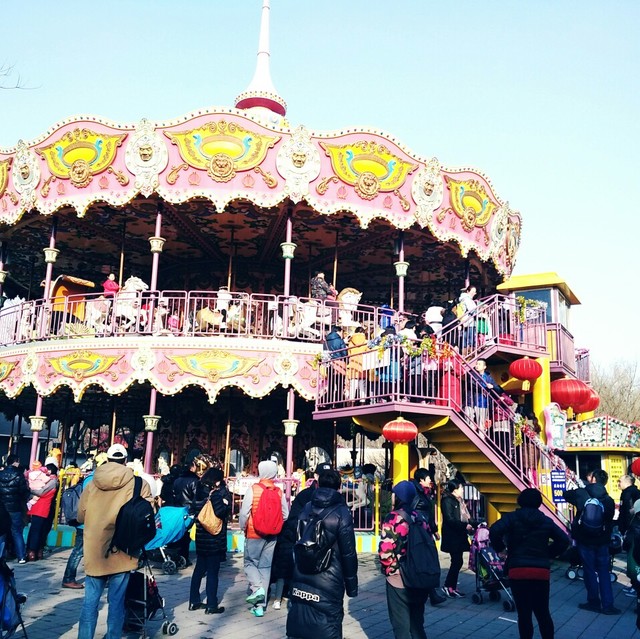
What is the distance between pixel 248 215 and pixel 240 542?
25.5ft

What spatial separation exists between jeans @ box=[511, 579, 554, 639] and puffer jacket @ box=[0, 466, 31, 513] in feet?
25.0

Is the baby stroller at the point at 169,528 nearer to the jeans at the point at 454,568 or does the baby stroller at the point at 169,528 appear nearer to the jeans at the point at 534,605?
the jeans at the point at 454,568

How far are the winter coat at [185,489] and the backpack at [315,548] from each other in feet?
16.8

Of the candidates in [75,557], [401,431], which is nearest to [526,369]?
[401,431]

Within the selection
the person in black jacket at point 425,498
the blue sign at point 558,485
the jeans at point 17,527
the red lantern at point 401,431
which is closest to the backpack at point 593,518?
the person in black jacket at point 425,498

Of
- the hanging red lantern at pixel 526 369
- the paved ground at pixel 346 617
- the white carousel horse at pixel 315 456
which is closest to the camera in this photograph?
the paved ground at pixel 346 617

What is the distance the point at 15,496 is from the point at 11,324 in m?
7.55

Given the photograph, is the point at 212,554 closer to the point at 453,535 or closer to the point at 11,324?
the point at 453,535

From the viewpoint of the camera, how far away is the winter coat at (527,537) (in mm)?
6410

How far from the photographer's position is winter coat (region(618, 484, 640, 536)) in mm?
11648

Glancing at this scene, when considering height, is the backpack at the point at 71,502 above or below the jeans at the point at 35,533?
above

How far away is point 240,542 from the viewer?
539 inches

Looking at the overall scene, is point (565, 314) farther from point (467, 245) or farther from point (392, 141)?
point (392, 141)

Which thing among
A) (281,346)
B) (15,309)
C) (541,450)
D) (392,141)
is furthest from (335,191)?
(15,309)
